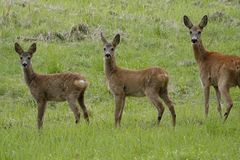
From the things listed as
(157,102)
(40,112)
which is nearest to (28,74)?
(40,112)

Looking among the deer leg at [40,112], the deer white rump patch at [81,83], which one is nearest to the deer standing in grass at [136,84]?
the deer white rump patch at [81,83]

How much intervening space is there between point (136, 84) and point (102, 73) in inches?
166

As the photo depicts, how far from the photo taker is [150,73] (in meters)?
12.1

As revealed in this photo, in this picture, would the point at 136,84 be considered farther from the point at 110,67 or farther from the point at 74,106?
the point at 74,106

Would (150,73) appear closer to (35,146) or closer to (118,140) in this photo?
(118,140)

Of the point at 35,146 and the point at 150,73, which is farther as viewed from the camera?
the point at 150,73

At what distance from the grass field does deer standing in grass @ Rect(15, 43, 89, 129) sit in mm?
367

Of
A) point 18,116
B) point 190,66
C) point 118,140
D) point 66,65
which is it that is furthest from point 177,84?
point 118,140

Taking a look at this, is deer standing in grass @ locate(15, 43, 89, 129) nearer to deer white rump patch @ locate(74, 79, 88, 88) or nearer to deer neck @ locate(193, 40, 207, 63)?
deer white rump patch @ locate(74, 79, 88, 88)

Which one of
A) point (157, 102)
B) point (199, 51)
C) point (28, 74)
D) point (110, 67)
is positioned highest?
point (199, 51)

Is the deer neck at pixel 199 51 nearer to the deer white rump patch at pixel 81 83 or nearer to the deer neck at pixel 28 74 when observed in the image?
the deer white rump patch at pixel 81 83

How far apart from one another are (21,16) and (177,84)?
6.73 m

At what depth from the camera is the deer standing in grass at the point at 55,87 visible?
1223 cm

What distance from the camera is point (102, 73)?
16453 mm
